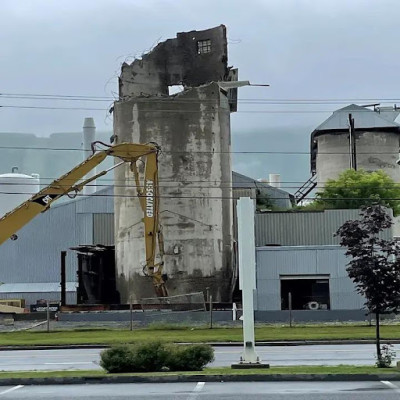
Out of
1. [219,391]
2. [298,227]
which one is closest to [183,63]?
[298,227]

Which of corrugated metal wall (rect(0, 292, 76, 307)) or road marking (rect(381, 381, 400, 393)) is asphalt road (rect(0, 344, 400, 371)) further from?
corrugated metal wall (rect(0, 292, 76, 307))

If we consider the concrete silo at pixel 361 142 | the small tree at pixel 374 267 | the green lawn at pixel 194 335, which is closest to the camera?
the small tree at pixel 374 267

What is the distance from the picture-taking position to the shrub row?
19.2 metres

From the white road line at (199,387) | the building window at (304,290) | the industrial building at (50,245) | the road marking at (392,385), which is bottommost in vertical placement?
the road marking at (392,385)

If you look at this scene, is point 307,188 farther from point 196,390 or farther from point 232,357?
point 196,390

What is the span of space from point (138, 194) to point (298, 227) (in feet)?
56.7

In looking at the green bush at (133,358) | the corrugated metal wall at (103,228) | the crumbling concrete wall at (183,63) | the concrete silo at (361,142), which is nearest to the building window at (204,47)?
the crumbling concrete wall at (183,63)

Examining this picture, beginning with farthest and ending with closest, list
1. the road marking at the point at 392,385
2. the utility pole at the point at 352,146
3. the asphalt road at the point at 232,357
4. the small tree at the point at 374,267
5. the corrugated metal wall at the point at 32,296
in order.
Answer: the utility pole at the point at 352,146 → the corrugated metal wall at the point at 32,296 → the asphalt road at the point at 232,357 → the small tree at the point at 374,267 → the road marking at the point at 392,385

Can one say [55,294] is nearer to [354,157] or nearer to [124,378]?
[354,157]

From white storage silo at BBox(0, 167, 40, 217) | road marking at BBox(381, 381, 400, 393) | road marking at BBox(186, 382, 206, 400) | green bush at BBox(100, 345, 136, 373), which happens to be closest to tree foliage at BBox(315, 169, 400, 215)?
white storage silo at BBox(0, 167, 40, 217)

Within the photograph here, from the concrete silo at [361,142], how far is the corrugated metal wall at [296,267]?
39407mm

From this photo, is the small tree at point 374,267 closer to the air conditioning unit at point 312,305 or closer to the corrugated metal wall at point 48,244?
the air conditioning unit at point 312,305

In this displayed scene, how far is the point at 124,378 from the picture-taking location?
1789 cm

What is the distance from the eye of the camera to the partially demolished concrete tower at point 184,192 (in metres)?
52.4
